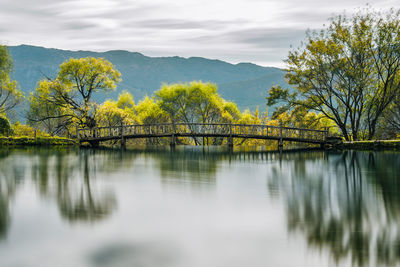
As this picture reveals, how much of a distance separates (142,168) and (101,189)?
23.5 ft

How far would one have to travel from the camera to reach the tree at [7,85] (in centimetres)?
5384

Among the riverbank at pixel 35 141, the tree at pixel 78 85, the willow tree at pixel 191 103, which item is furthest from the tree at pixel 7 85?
the willow tree at pixel 191 103

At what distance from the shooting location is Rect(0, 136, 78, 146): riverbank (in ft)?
122

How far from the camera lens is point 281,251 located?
848cm

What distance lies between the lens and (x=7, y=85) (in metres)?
56.1

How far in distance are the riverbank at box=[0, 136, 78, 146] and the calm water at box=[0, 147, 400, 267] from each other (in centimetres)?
1927

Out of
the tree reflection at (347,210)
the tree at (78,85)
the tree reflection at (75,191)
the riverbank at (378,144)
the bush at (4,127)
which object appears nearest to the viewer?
the tree reflection at (347,210)

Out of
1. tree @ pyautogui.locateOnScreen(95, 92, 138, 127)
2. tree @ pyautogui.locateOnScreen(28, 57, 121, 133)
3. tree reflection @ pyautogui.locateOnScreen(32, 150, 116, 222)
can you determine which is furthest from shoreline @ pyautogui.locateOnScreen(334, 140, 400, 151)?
tree @ pyautogui.locateOnScreen(28, 57, 121, 133)

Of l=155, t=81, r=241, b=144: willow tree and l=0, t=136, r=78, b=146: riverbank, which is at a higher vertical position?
l=155, t=81, r=241, b=144: willow tree

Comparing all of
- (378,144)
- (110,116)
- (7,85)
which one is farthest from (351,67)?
(7,85)

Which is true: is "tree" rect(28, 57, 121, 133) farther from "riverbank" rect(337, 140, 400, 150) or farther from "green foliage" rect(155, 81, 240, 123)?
"riverbank" rect(337, 140, 400, 150)

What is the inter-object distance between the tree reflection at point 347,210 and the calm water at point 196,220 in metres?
0.02

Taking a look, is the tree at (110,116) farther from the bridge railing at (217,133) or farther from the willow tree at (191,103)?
the willow tree at (191,103)

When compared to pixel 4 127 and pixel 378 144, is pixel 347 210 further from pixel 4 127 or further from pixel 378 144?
pixel 4 127
